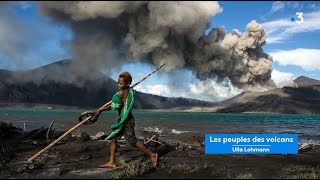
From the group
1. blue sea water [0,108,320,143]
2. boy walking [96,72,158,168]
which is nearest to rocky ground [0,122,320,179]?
boy walking [96,72,158,168]

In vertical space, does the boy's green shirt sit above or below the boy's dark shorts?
above

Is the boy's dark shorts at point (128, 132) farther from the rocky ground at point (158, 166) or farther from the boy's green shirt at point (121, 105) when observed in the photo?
the rocky ground at point (158, 166)

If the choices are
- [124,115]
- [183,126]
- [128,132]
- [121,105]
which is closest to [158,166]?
[128,132]

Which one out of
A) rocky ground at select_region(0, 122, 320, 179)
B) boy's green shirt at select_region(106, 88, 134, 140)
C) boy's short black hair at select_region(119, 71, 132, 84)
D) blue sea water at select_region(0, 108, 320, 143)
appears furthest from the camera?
blue sea water at select_region(0, 108, 320, 143)

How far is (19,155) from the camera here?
34.4 feet

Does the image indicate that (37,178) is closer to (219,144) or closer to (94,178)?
(94,178)

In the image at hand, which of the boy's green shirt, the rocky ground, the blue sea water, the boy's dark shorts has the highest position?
the boy's green shirt

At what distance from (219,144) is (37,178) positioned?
592 cm

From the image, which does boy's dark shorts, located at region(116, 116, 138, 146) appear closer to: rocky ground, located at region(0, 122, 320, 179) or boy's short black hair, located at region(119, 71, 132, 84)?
rocky ground, located at region(0, 122, 320, 179)

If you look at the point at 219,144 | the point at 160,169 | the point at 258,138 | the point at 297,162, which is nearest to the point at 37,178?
the point at 160,169

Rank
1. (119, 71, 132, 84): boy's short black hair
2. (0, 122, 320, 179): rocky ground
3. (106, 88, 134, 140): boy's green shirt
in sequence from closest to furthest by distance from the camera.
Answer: (0, 122, 320, 179): rocky ground → (106, 88, 134, 140): boy's green shirt → (119, 71, 132, 84): boy's short black hair

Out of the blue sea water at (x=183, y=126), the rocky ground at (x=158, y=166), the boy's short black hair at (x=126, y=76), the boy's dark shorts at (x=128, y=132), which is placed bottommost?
the blue sea water at (x=183, y=126)

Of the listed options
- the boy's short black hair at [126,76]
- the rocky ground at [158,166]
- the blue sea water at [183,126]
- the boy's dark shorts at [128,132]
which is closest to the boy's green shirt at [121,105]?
the boy's dark shorts at [128,132]

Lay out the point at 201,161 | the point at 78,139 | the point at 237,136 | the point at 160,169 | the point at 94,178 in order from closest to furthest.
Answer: the point at 94,178, the point at 160,169, the point at 201,161, the point at 237,136, the point at 78,139
